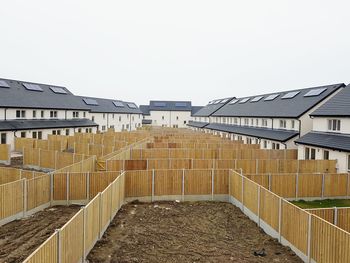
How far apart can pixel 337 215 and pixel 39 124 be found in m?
39.0

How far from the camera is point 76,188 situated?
56.3 feet

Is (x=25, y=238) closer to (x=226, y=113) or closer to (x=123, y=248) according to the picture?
(x=123, y=248)

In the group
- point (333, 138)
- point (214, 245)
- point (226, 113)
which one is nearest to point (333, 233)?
point (214, 245)

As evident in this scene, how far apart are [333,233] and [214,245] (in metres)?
4.45

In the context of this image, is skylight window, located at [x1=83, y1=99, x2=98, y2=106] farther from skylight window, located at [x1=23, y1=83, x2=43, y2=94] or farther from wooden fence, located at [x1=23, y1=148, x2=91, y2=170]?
wooden fence, located at [x1=23, y1=148, x2=91, y2=170]

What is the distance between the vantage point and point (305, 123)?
32812 millimetres

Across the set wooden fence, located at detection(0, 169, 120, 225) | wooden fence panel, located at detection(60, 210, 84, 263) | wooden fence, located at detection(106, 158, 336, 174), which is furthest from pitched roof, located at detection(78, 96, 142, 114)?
wooden fence panel, located at detection(60, 210, 84, 263)

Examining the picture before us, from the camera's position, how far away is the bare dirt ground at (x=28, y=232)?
10941mm

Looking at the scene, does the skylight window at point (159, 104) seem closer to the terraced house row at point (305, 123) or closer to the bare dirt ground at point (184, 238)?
the terraced house row at point (305, 123)

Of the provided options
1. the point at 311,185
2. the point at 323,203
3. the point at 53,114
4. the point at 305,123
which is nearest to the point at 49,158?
the point at 311,185

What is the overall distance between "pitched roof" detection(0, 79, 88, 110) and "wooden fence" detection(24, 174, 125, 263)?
29733mm

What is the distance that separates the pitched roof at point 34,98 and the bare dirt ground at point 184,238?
97.3 feet

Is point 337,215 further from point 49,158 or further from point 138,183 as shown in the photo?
point 49,158

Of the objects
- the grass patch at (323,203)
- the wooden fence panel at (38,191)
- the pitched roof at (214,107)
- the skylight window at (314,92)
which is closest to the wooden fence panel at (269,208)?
the grass patch at (323,203)
